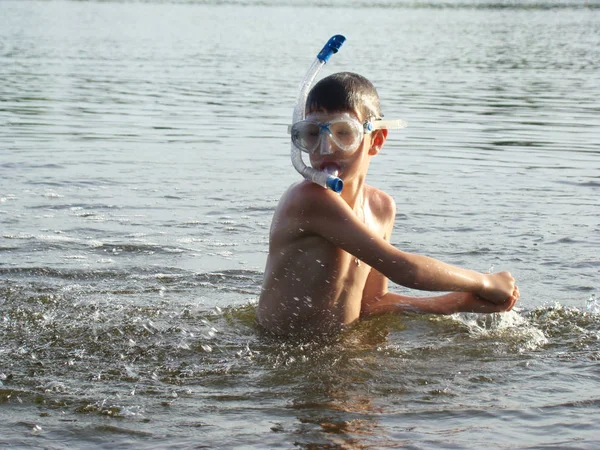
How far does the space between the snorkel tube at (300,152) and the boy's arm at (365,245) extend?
0.09 metres

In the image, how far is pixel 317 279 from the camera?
4.34 metres

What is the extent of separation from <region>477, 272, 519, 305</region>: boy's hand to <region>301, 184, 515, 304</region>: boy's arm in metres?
0.19

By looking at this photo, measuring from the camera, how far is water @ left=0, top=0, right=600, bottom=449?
3566mm

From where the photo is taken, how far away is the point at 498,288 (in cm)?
432

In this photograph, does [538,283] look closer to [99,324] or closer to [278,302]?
[278,302]

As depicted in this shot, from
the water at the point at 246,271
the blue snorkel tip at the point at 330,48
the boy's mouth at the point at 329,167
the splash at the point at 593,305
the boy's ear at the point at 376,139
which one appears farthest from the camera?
the splash at the point at 593,305

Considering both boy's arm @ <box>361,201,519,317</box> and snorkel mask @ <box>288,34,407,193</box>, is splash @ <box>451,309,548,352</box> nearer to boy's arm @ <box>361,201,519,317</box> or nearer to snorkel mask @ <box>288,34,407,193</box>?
boy's arm @ <box>361,201,519,317</box>

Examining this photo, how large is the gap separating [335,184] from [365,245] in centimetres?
33

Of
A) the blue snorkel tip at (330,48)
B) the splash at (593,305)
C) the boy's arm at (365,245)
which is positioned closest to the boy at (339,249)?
the boy's arm at (365,245)

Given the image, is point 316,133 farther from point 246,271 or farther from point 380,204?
point 246,271

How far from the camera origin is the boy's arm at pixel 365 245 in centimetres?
406

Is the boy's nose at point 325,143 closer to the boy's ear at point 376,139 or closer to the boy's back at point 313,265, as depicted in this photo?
the boy's back at point 313,265

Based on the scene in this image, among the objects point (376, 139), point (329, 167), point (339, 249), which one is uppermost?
point (376, 139)

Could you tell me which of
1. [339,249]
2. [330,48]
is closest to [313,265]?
[339,249]
